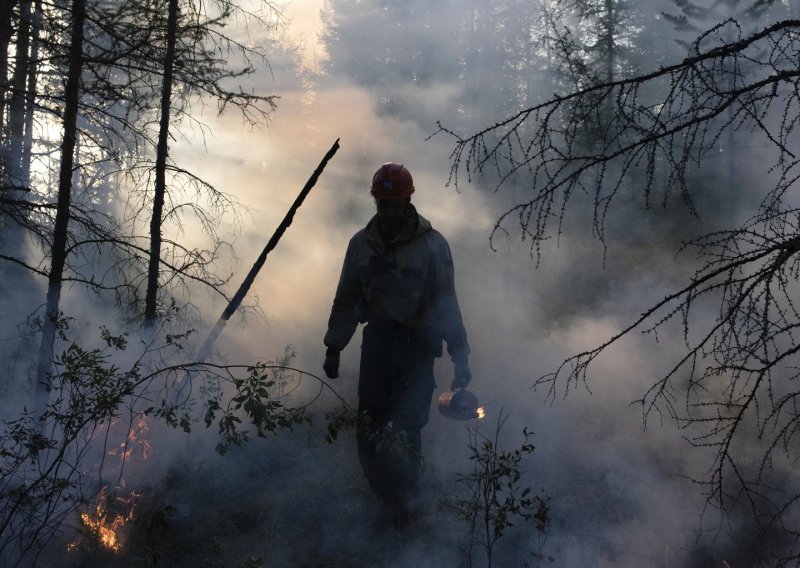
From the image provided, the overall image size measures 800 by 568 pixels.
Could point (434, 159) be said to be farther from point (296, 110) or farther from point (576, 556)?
point (576, 556)

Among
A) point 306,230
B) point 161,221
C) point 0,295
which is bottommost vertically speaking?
point 161,221

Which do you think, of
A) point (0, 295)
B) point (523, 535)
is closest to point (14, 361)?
point (0, 295)

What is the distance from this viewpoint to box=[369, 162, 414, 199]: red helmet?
182 inches

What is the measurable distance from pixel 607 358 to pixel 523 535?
3.75 m

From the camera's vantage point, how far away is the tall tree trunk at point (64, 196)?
5707 millimetres

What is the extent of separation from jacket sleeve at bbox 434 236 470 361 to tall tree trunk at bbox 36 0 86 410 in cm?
351

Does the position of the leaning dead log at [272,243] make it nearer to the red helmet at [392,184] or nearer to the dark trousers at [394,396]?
the red helmet at [392,184]

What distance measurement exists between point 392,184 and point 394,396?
1.64m

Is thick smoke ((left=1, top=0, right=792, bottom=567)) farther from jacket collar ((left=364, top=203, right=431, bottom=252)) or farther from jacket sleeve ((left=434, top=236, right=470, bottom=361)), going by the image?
jacket collar ((left=364, top=203, right=431, bottom=252))

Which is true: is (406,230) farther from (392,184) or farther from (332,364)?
(332,364)

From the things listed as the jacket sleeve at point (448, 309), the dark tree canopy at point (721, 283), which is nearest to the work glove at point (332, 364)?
the jacket sleeve at point (448, 309)

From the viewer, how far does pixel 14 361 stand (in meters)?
7.60

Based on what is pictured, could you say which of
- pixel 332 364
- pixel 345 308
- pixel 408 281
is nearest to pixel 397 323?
pixel 408 281

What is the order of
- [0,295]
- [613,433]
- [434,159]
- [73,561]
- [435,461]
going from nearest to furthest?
A: [73,561]
[435,461]
[613,433]
[0,295]
[434,159]
